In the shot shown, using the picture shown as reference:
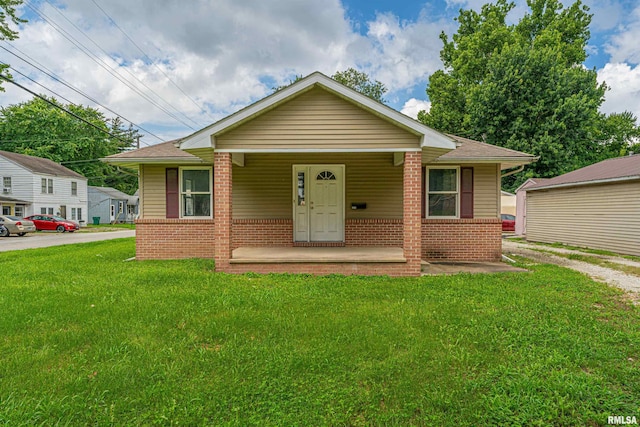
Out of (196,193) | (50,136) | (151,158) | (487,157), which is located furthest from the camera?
(50,136)

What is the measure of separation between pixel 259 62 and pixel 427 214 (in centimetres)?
1542

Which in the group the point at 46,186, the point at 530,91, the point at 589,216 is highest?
the point at 530,91

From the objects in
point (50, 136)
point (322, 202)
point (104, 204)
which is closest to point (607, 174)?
point (322, 202)

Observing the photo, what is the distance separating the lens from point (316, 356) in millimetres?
3258

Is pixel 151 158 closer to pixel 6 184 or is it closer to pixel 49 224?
pixel 49 224

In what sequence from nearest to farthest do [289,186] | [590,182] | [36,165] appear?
[289,186] < [590,182] < [36,165]

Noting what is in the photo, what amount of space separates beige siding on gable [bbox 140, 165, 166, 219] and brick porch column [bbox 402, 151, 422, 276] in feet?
20.9

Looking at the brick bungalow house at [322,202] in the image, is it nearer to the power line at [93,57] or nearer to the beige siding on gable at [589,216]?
the beige siding on gable at [589,216]

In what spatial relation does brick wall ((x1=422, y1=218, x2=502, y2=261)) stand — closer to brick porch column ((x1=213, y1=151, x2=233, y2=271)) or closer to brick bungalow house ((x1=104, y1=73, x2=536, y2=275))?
brick bungalow house ((x1=104, y1=73, x2=536, y2=275))

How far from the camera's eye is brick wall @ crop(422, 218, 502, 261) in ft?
29.7

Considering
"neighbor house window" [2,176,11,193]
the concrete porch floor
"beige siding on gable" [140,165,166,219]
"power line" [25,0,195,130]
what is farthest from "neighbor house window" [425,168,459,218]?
"neighbor house window" [2,176,11,193]

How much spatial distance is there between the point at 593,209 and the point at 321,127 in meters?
11.4

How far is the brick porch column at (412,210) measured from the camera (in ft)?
22.1

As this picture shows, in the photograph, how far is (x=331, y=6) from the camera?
13.2 meters
